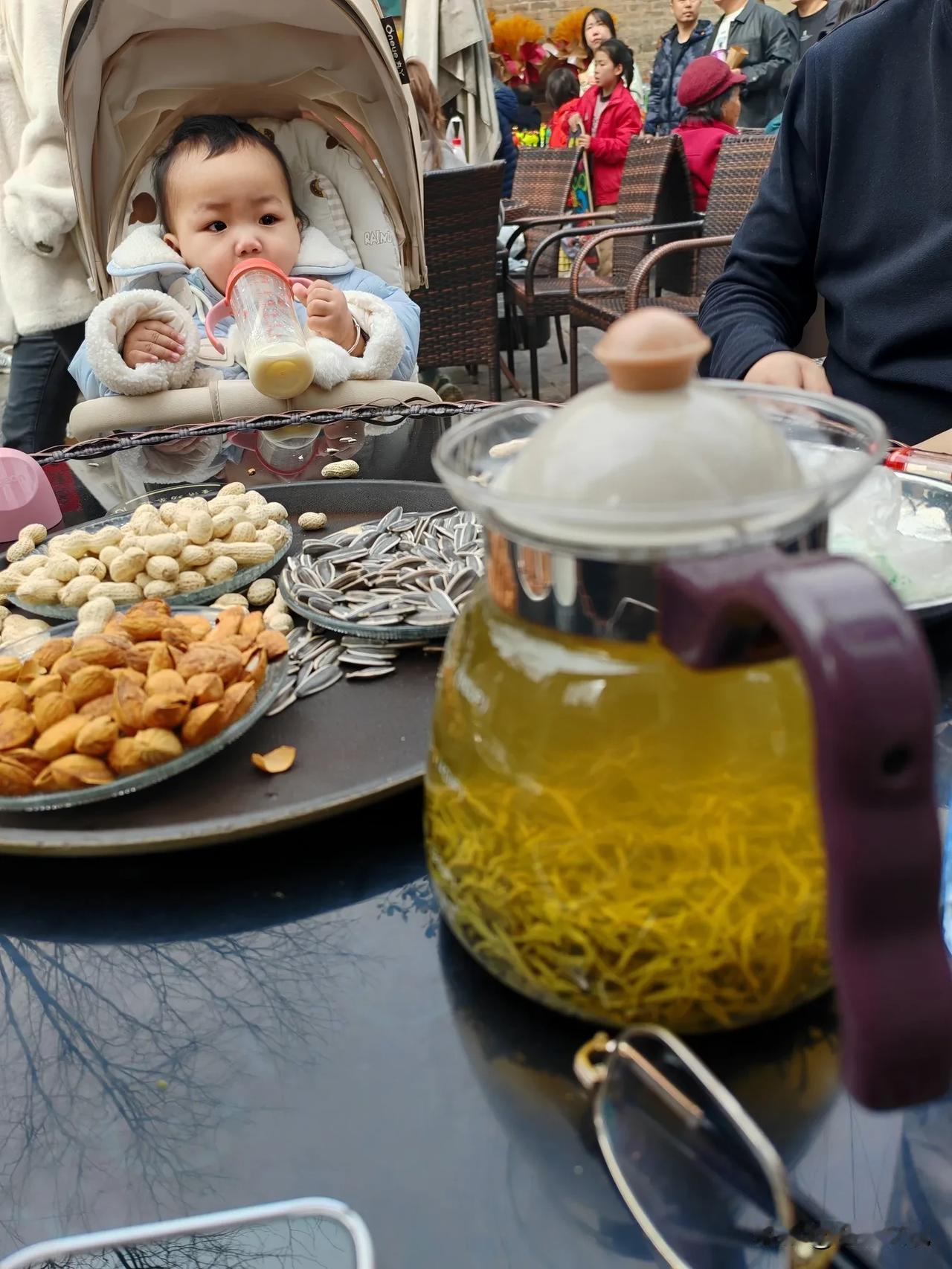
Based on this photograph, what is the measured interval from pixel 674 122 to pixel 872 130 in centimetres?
410

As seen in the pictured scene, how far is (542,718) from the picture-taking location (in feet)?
1.12

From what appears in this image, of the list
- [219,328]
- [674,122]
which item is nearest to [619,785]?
[219,328]

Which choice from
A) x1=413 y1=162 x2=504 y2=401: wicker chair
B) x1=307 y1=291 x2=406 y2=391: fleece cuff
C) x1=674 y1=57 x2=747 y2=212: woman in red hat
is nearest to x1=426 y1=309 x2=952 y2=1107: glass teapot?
x1=307 y1=291 x2=406 y2=391: fleece cuff

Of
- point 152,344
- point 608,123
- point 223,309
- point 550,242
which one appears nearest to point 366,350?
point 223,309

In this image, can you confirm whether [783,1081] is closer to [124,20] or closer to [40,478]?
[40,478]

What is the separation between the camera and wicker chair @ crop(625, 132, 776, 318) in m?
2.63

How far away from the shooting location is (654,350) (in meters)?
0.30

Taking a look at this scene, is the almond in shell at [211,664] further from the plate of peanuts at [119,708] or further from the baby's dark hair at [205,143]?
the baby's dark hair at [205,143]

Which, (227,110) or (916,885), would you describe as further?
(227,110)

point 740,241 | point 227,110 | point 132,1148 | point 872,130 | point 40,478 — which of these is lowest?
point 132,1148

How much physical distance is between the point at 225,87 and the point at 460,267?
1.19 meters

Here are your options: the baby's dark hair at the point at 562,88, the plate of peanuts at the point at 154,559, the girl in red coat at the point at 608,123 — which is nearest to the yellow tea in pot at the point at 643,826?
the plate of peanuts at the point at 154,559

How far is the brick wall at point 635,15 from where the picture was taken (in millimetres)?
9391

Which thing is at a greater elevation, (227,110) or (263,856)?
(227,110)
